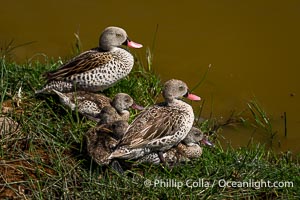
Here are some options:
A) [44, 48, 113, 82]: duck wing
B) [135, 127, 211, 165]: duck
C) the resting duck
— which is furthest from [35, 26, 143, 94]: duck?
[135, 127, 211, 165]: duck

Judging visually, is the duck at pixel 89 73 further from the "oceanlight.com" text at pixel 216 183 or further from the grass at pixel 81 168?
the "oceanlight.com" text at pixel 216 183

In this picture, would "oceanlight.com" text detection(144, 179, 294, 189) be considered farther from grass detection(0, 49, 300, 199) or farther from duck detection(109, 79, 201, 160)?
duck detection(109, 79, 201, 160)

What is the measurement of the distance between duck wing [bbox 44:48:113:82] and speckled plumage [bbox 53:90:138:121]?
0.56 ft

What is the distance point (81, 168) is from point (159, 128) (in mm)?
724

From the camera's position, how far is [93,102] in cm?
736

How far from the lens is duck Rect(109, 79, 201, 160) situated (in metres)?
6.64

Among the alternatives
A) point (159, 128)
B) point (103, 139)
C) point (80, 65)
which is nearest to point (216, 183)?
point (159, 128)

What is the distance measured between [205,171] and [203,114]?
1.44m

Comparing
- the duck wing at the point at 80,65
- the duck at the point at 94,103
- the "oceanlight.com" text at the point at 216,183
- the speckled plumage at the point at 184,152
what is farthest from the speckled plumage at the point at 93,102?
the "oceanlight.com" text at the point at 216,183

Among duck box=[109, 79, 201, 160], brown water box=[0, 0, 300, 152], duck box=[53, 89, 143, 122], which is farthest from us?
brown water box=[0, 0, 300, 152]

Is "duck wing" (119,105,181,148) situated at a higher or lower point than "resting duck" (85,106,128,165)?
higher

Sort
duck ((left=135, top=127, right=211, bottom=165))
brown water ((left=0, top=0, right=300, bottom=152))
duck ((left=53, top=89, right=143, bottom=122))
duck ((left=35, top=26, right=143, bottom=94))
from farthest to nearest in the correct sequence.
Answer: brown water ((left=0, top=0, right=300, bottom=152)) → duck ((left=35, top=26, right=143, bottom=94)) → duck ((left=53, top=89, right=143, bottom=122)) → duck ((left=135, top=127, right=211, bottom=165))

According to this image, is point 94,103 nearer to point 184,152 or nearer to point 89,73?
point 89,73

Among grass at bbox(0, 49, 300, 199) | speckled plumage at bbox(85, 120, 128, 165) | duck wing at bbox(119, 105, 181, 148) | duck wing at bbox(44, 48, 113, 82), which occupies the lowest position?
grass at bbox(0, 49, 300, 199)
